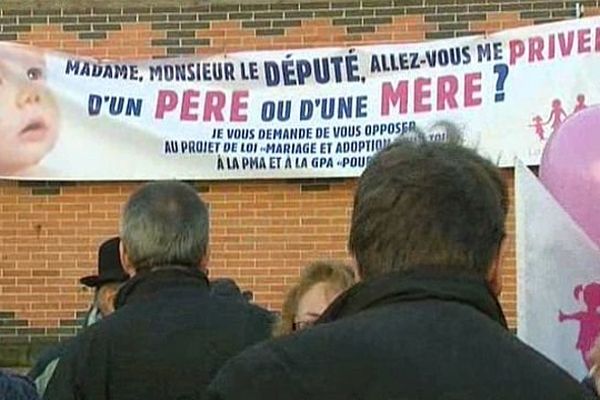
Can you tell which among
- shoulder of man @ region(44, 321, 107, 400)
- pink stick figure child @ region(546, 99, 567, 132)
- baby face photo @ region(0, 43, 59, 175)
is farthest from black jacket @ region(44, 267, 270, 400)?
baby face photo @ region(0, 43, 59, 175)

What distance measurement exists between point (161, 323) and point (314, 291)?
1.12 meters

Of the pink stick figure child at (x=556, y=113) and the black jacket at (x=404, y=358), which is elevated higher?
the pink stick figure child at (x=556, y=113)

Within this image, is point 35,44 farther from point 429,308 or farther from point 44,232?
point 429,308

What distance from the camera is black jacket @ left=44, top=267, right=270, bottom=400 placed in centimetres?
316

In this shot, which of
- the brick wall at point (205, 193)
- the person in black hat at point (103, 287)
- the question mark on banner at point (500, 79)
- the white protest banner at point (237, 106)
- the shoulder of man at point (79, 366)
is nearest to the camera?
the shoulder of man at point (79, 366)

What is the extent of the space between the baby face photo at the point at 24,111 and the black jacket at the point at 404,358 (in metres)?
7.86

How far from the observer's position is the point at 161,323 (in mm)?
3219

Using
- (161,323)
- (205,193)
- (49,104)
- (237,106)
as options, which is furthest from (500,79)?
(161,323)

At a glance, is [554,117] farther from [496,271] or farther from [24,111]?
[496,271]

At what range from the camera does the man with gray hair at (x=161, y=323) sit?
3.17 meters

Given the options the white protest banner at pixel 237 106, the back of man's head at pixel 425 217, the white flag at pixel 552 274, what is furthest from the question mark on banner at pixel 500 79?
the back of man's head at pixel 425 217

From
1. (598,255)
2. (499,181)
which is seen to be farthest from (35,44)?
(499,181)

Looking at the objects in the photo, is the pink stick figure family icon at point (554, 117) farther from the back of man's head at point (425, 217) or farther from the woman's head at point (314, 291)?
the back of man's head at point (425, 217)

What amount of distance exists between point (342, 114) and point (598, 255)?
5.22 meters
